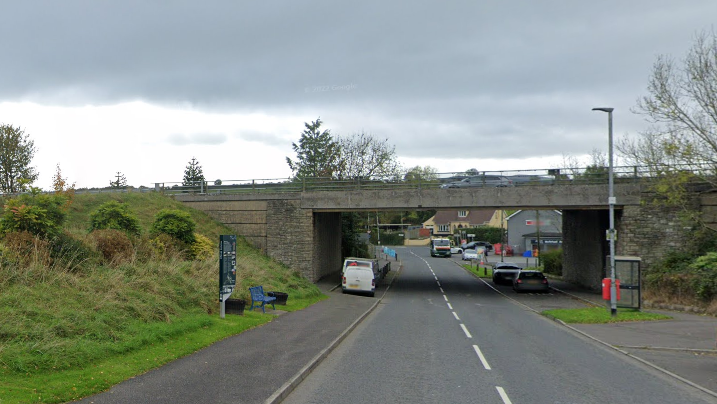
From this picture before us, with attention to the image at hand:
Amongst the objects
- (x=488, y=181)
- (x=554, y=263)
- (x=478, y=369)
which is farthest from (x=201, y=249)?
(x=554, y=263)

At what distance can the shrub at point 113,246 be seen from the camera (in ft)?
56.1

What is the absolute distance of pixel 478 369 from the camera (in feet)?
36.1

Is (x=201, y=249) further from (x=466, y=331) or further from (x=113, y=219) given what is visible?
(x=466, y=331)

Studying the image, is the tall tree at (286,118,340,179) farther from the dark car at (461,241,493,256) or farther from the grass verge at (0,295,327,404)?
the grass verge at (0,295,327,404)

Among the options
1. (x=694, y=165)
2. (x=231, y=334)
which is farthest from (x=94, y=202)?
(x=694, y=165)

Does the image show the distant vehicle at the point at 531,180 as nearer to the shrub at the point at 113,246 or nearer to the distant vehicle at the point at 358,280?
the distant vehicle at the point at 358,280

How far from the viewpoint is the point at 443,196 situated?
31.4 metres

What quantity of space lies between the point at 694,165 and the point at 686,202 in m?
3.52

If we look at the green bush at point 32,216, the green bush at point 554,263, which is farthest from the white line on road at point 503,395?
the green bush at point 554,263

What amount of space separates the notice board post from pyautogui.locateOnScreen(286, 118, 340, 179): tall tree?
44.7m

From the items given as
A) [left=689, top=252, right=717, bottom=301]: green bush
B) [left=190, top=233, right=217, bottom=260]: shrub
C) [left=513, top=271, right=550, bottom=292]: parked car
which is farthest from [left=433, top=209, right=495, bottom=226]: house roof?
[left=190, top=233, right=217, bottom=260]: shrub

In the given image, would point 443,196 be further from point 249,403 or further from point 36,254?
point 249,403

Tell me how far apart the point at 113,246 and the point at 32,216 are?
8.68ft

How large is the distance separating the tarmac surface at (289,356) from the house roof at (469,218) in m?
97.8
